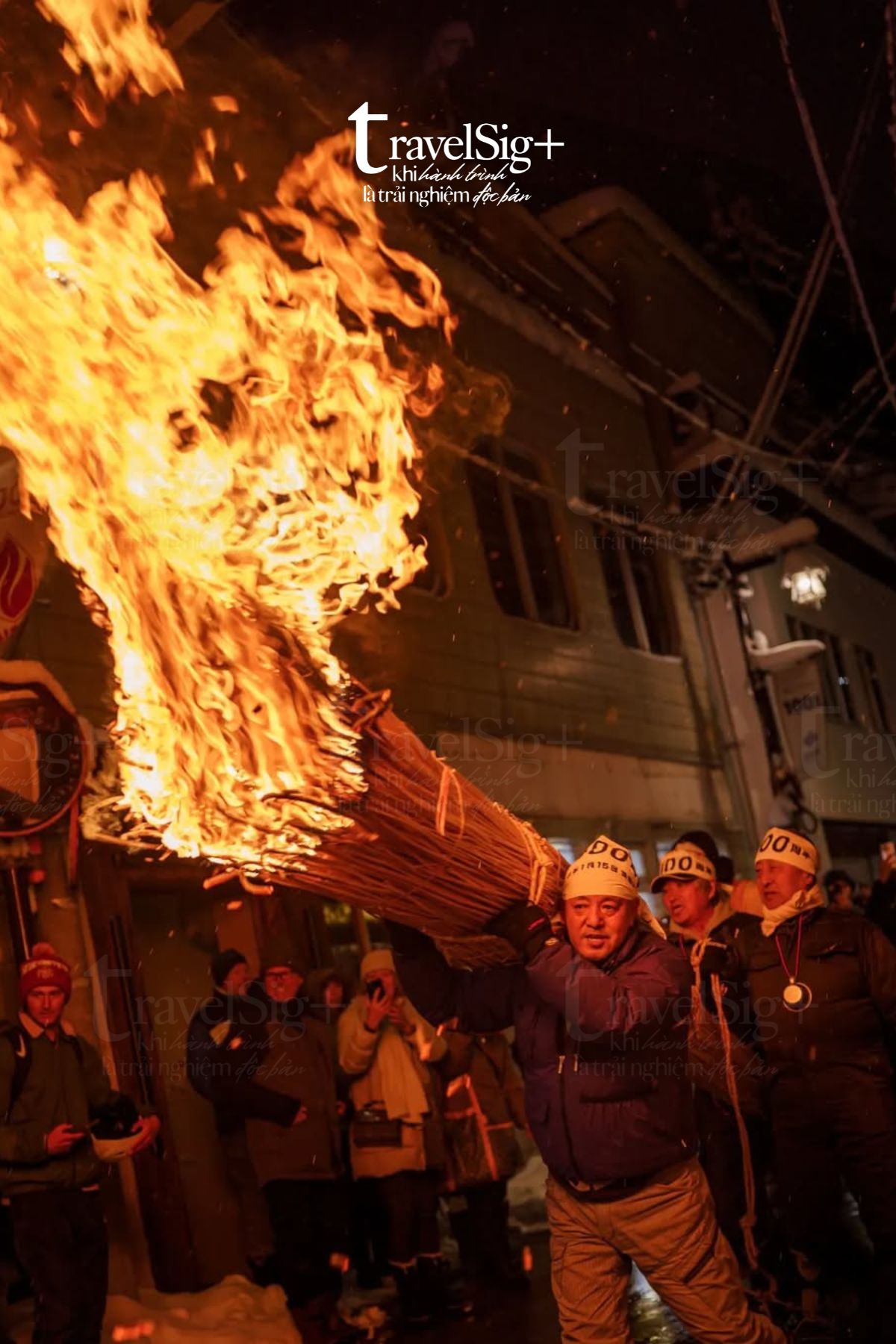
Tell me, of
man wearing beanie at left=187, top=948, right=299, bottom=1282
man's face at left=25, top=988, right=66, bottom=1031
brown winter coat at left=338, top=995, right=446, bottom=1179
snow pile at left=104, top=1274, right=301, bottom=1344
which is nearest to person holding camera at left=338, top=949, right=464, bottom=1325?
brown winter coat at left=338, top=995, right=446, bottom=1179

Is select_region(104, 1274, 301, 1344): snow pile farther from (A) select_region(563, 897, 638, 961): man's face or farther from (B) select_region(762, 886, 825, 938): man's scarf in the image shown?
(A) select_region(563, 897, 638, 961): man's face

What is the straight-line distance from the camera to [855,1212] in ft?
26.0

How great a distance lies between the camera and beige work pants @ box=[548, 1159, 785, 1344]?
416cm

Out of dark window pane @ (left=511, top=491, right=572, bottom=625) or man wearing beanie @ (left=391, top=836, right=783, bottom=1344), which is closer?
man wearing beanie @ (left=391, top=836, right=783, bottom=1344)

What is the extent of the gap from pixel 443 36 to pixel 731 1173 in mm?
9452

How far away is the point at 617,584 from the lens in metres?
15.2

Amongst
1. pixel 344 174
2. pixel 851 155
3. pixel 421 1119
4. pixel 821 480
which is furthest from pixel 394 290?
pixel 821 480

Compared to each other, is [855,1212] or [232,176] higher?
[232,176]

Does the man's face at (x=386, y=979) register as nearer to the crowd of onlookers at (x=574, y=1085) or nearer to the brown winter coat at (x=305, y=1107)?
the crowd of onlookers at (x=574, y=1085)

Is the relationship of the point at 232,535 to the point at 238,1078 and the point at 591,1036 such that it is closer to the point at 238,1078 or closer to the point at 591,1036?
the point at 591,1036

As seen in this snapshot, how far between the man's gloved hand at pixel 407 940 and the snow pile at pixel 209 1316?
110 inches

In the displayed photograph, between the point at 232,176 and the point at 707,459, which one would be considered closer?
the point at 232,176

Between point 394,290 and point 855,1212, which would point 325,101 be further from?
point 855,1212

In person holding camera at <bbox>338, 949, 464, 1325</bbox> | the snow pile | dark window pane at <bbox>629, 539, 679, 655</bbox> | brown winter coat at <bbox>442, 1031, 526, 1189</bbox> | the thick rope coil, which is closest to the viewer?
the thick rope coil
